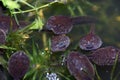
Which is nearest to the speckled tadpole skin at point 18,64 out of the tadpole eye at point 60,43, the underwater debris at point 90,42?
the tadpole eye at point 60,43

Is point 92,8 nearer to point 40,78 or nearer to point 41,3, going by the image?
point 41,3

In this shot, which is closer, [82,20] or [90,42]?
[90,42]

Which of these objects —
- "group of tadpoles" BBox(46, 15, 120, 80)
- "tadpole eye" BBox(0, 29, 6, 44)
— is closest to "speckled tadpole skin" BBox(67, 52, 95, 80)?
"group of tadpoles" BBox(46, 15, 120, 80)

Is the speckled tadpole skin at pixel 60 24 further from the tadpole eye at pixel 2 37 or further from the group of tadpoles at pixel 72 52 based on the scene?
the tadpole eye at pixel 2 37

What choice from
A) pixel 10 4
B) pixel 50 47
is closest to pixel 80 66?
pixel 50 47

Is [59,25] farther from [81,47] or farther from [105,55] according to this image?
[105,55]

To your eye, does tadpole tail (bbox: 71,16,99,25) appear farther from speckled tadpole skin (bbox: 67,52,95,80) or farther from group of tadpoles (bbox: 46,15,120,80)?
speckled tadpole skin (bbox: 67,52,95,80)

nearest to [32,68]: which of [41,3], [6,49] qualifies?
[6,49]
